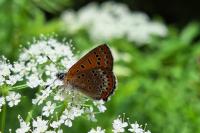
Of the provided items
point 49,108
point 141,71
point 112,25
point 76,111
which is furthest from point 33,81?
point 112,25

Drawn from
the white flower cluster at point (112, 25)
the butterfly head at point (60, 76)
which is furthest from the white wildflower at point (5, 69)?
the white flower cluster at point (112, 25)

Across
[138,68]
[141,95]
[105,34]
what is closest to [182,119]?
[141,95]

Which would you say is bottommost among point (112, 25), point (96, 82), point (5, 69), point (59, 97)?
point (59, 97)

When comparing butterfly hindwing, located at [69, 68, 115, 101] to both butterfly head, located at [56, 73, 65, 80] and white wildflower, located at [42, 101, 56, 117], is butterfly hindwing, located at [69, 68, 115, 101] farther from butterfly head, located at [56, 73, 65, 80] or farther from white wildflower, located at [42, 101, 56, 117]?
white wildflower, located at [42, 101, 56, 117]

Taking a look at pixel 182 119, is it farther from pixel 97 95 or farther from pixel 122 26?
pixel 122 26

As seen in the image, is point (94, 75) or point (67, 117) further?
point (94, 75)

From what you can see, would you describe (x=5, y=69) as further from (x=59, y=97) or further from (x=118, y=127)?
(x=118, y=127)

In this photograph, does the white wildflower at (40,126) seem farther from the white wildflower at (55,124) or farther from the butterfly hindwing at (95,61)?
the butterfly hindwing at (95,61)
